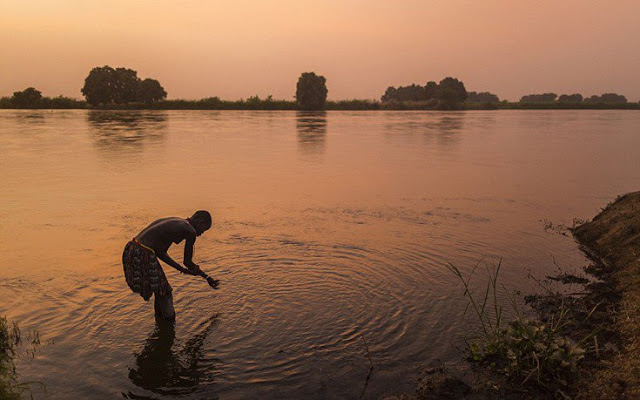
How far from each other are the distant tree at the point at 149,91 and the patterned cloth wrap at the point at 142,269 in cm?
10757

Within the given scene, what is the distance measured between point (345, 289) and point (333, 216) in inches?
196

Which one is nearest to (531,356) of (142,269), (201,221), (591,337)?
(591,337)

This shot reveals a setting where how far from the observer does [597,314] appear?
22.0 ft

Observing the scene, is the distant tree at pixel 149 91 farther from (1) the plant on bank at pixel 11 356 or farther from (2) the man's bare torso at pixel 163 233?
(2) the man's bare torso at pixel 163 233

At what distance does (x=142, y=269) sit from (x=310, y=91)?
355ft

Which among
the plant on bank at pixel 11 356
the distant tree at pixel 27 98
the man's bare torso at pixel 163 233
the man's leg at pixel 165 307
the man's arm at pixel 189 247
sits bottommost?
the plant on bank at pixel 11 356

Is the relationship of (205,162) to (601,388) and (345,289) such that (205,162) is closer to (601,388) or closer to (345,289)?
(345,289)

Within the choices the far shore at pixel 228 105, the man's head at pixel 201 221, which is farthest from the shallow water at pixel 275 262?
the far shore at pixel 228 105

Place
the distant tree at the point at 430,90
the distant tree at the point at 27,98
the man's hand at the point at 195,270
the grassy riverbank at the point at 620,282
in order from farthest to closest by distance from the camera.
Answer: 1. the distant tree at the point at 430,90
2. the distant tree at the point at 27,98
3. the man's hand at the point at 195,270
4. the grassy riverbank at the point at 620,282

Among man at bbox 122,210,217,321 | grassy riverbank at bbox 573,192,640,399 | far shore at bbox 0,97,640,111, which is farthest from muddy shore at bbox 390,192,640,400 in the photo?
far shore at bbox 0,97,640,111

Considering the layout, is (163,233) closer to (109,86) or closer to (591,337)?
(591,337)

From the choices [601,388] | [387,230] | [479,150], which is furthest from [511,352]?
[479,150]

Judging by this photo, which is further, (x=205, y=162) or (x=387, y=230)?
(x=205, y=162)

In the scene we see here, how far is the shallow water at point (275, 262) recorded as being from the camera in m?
5.80
